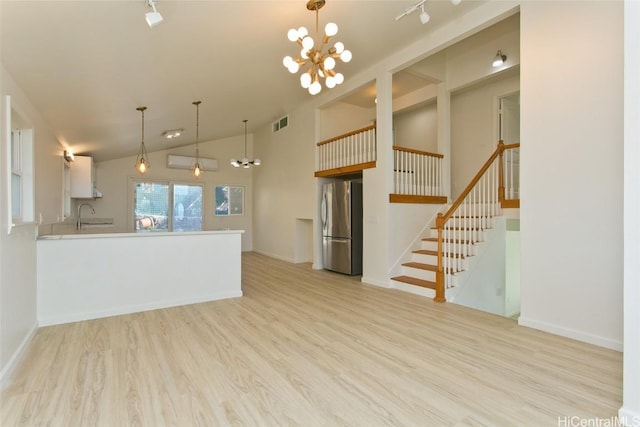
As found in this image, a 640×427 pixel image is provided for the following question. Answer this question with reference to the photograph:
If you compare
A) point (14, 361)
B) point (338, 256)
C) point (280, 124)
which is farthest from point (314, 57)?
point (280, 124)

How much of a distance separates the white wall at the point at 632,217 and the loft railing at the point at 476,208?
103 inches

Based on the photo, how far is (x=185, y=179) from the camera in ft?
29.6

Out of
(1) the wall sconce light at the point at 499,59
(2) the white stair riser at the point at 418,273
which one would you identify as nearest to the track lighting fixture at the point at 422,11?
(1) the wall sconce light at the point at 499,59

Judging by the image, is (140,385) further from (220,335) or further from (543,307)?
(543,307)

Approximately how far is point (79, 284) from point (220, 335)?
1.90 metres

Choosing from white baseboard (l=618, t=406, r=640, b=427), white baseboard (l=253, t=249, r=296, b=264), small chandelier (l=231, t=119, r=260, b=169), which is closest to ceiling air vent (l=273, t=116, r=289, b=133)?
small chandelier (l=231, t=119, r=260, b=169)

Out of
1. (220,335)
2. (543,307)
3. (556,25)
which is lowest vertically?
(220,335)

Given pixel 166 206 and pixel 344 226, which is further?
pixel 166 206

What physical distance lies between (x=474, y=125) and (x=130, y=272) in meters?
6.69

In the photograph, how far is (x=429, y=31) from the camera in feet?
14.3

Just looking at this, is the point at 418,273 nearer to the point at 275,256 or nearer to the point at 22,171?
the point at 275,256

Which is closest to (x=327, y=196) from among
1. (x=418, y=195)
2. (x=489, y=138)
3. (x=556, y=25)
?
(x=418, y=195)

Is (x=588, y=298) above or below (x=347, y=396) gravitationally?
above

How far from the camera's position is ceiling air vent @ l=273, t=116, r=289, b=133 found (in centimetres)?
805
